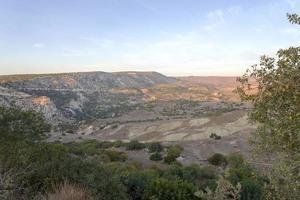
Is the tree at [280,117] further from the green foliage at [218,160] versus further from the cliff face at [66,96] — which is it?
the cliff face at [66,96]

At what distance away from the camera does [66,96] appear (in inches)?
5079

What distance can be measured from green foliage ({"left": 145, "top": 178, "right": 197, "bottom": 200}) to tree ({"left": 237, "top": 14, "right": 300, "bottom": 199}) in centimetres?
590

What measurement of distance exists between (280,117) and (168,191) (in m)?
7.17

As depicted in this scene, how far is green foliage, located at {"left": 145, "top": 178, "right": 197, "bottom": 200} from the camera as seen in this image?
14.7 m

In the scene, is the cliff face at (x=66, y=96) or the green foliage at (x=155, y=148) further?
the cliff face at (x=66, y=96)

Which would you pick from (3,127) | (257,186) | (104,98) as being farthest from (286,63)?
(104,98)

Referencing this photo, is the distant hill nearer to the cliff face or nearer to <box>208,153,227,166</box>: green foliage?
the cliff face

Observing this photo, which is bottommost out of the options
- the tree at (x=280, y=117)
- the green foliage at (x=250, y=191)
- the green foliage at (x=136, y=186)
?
the green foliage at (x=250, y=191)

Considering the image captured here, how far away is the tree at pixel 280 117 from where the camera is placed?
812 cm

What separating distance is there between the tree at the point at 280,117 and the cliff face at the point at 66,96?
7800cm

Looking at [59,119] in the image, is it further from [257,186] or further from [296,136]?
[296,136]

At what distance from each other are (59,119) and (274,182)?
99670 millimetres

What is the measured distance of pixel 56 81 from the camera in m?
154

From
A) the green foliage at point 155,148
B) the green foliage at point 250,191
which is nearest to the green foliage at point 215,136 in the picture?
the green foliage at point 155,148
